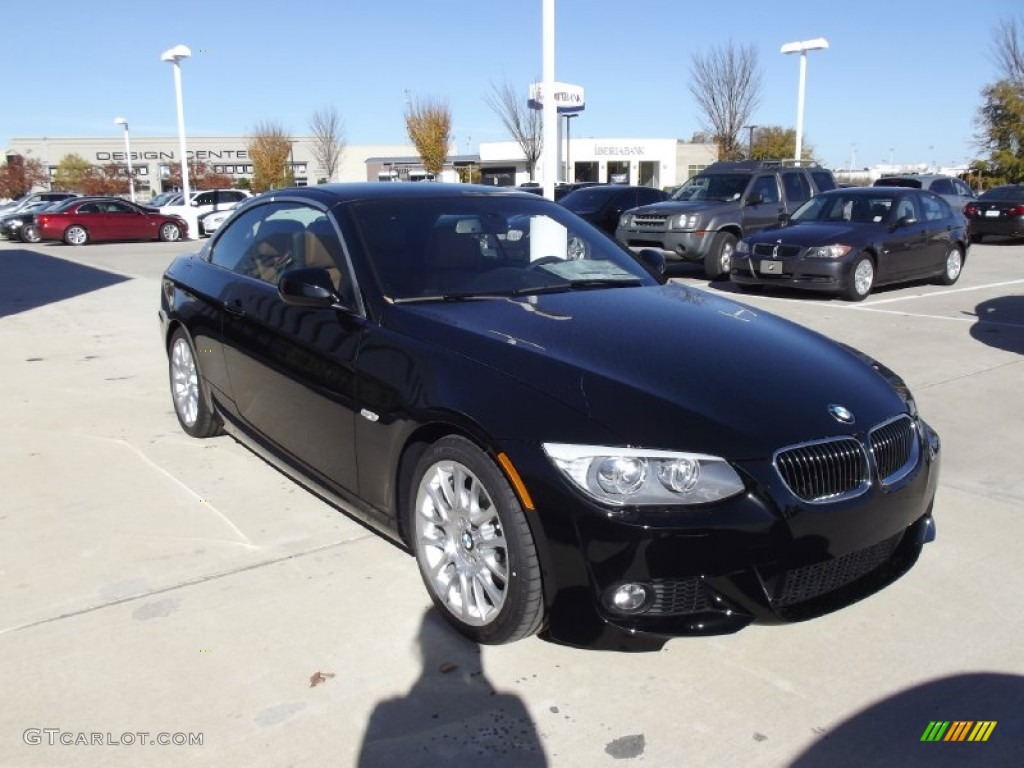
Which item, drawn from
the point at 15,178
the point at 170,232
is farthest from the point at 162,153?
the point at 170,232

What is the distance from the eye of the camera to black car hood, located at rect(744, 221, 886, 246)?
38.3 feet

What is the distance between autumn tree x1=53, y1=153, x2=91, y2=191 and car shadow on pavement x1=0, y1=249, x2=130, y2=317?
190ft

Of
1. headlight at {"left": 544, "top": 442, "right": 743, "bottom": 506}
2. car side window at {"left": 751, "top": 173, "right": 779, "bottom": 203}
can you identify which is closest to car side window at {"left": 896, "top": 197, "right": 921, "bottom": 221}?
car side window at {"left": 751, "top": 173, "right": 779, "bottom": 203}

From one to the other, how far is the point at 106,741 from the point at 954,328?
9.26 meters

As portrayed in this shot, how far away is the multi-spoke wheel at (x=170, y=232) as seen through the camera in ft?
84.8

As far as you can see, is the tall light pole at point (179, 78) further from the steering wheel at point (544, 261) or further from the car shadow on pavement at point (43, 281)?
the steering wheel at point (544, 261)

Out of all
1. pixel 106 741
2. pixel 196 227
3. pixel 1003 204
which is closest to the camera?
pixel 106 741

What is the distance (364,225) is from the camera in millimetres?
3949

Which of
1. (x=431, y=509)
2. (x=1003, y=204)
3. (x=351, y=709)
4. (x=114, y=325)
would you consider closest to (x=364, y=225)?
(x=431, y=509)

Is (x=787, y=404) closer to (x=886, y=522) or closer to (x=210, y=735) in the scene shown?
(x=886, y=522)

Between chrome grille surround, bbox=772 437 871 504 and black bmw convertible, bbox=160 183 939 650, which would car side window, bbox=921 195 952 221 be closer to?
black bmw convertible, bbox=160 183 939 650

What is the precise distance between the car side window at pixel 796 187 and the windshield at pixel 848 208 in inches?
92.3

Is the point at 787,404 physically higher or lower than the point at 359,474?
higher

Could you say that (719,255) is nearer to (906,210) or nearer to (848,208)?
(848,208)
